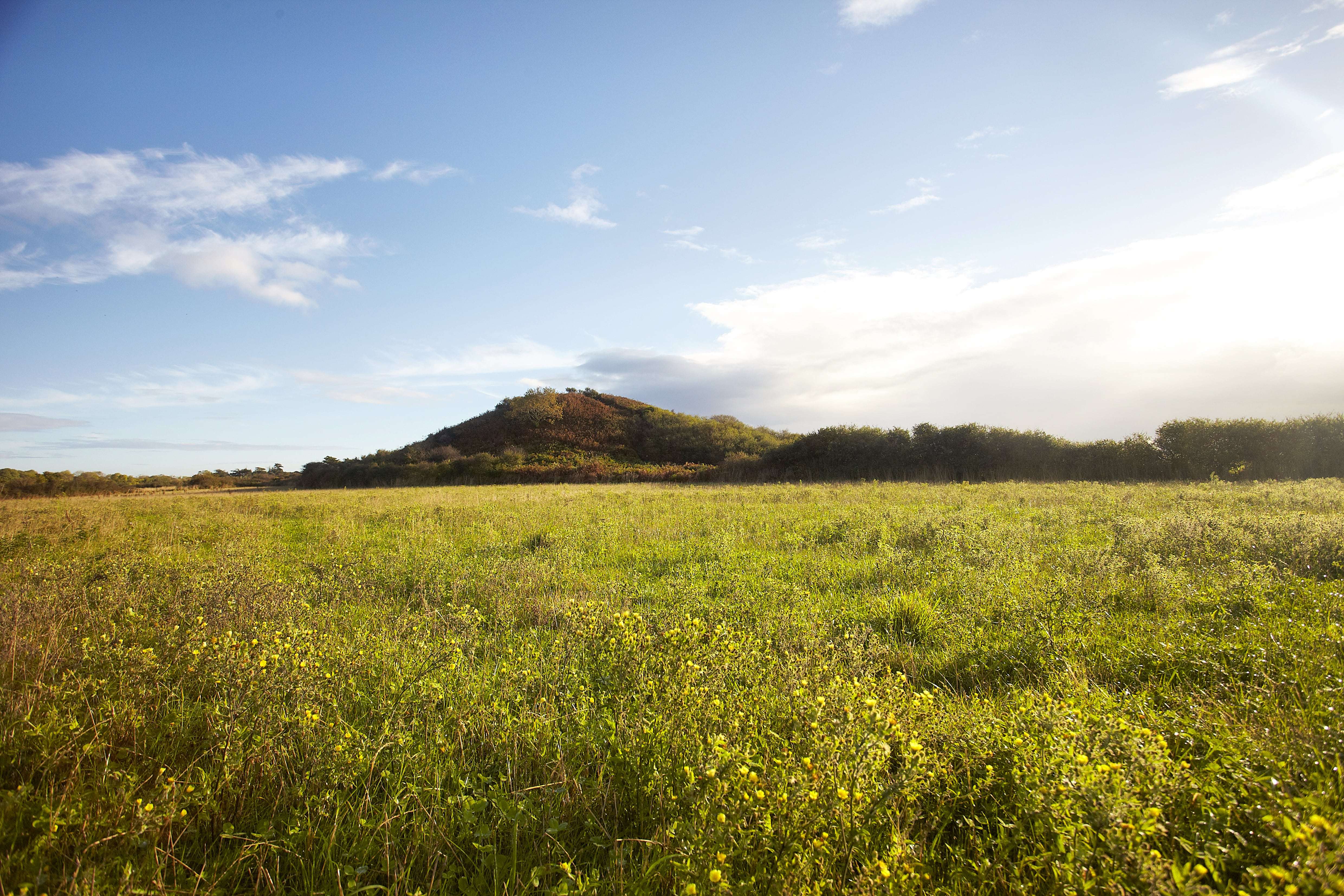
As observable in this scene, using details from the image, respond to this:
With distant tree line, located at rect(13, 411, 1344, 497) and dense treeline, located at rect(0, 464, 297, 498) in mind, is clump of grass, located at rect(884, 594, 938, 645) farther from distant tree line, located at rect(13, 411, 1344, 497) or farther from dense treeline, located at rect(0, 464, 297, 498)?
dense treeline, located at rect(0, 464, 297, 498)

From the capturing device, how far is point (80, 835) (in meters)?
2.58

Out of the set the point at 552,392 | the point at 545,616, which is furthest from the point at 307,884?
the point at 552,392

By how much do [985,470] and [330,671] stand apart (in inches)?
1107

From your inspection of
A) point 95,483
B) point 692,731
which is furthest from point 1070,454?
point 95,483

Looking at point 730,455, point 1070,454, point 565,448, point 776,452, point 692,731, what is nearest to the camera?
point 692,731

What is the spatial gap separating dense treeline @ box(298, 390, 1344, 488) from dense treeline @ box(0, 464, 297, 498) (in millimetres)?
5045

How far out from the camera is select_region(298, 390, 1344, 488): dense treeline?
21109 millimetres

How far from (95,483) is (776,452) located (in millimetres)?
36954

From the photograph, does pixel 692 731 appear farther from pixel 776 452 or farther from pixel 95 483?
pixel 95 483

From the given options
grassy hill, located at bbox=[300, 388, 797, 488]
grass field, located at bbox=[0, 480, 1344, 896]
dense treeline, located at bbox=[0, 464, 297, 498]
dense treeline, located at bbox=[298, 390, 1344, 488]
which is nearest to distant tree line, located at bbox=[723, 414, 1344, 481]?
dense treeline, located at bbox=[298, 390, 1344, 488]

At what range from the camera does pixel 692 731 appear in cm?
302

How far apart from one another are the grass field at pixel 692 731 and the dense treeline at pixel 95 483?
26873 mm

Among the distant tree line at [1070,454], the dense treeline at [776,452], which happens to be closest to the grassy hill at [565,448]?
the dense treeline at [776,452]

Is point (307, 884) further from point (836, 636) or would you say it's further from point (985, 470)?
point (985, 470)
